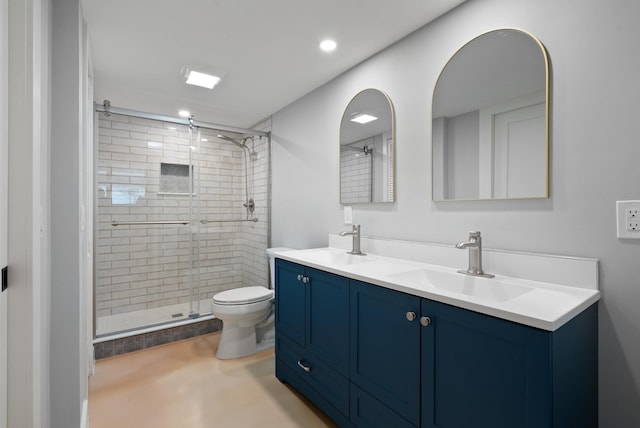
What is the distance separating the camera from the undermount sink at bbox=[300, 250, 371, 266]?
2.10m

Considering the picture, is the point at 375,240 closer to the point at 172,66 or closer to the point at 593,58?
the point at 593,58

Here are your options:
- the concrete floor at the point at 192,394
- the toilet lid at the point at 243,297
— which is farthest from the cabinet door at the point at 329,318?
the toilet lid at the point at 243,297

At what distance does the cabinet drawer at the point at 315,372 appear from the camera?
1658 mm

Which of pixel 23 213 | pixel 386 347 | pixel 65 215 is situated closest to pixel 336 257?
→ pixel 386 347

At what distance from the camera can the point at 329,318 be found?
174 cm

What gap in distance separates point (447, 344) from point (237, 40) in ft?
6.84

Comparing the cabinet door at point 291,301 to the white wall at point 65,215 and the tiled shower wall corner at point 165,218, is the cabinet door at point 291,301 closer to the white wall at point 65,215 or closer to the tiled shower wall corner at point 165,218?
the white wall at point 65,215

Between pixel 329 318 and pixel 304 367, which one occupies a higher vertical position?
pixel 329 318

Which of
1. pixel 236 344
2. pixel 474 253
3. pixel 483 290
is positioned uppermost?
pixel 474 253

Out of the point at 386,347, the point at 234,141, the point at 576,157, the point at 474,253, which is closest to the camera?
the point at 576,157

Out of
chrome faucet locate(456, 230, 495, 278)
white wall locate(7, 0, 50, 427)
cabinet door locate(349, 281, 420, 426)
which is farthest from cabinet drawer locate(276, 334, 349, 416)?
white wall locate(7, 0, 50, 427)

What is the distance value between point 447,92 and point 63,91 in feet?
6.28

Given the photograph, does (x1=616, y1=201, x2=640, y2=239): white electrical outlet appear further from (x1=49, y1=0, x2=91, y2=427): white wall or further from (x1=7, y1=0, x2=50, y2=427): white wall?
(x1=49, y1=0, x2=91, y2=427): white wall

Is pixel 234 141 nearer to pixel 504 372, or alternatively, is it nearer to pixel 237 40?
pixel 237 40
